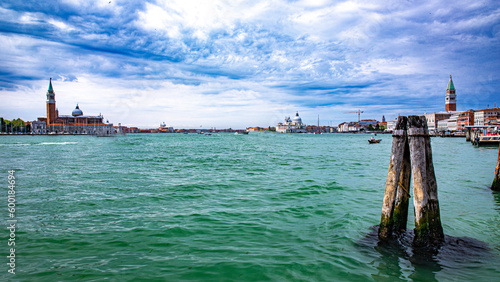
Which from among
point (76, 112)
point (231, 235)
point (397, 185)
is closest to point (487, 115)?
point (397, 185)

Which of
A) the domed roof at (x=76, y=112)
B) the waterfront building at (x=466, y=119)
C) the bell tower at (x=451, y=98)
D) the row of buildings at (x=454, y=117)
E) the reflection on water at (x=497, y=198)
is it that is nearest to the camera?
the reflection on water at (x=497, y=198)

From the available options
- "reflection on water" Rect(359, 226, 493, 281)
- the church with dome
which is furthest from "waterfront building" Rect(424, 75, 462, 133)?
the church with dome

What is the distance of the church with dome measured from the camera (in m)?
135

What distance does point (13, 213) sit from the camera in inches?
292

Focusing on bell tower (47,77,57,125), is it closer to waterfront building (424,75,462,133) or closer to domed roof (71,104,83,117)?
domed roof (71,104,83,117)

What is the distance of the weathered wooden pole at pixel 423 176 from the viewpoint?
5023 millimetres

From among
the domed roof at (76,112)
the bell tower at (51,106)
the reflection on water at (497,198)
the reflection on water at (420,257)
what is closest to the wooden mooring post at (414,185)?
the reflection on water at (420,257)

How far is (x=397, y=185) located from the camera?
17.4 feet

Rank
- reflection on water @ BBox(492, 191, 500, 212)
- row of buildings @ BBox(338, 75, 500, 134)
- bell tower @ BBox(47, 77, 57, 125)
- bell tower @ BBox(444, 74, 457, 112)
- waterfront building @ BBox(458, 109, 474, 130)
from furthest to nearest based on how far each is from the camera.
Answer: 1. bell tower @ BBox(444, 74, 457, 112)
2. bell tower @ BBox(47, 77, 57, 125)
3. waterfront building @ BBox(458, 109, 474, 130)
4. row of buildings @ BBox(338, 75, 500, 134)
5. reflection on water @ BBox(492, 191, 500, 212)

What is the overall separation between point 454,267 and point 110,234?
255 inches

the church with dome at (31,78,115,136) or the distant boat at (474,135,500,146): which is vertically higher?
the church with dome at (31,78,115,136)

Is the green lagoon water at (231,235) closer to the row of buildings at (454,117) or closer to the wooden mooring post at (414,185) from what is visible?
the wooden mooring post at (414,185)

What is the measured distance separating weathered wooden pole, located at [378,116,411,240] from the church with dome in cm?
14258

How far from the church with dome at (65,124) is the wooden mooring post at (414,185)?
468 feet
